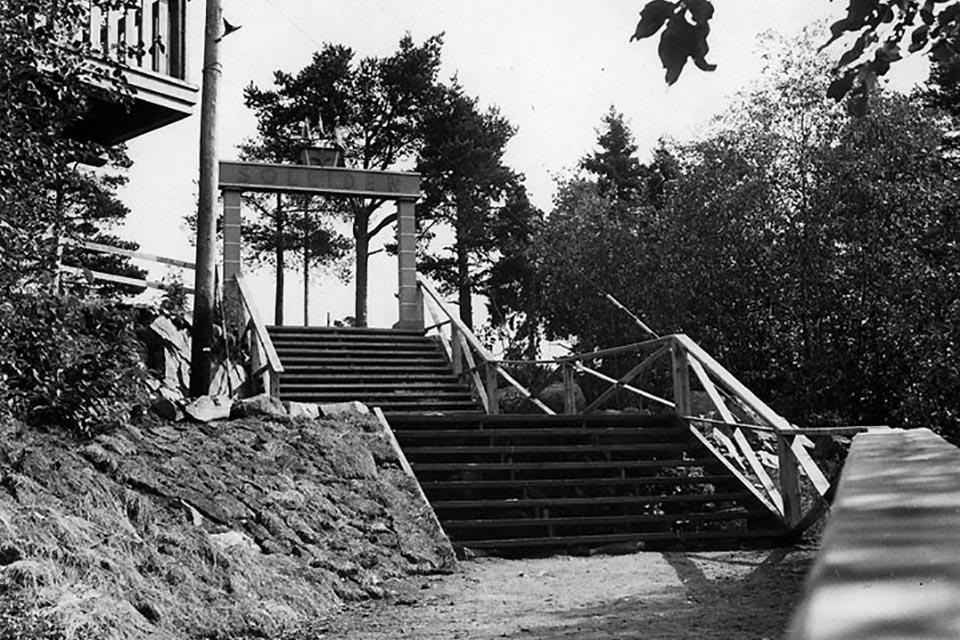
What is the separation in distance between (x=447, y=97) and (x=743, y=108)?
33.1 ft

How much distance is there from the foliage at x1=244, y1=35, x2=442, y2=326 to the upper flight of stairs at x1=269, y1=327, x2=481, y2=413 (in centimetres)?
1166

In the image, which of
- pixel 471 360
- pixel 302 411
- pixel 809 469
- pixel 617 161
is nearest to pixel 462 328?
pixel 471 360

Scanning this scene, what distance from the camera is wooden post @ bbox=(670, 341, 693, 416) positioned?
10234 mm

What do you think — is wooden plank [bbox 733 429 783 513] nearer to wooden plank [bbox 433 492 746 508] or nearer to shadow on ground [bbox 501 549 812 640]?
wooden plank [bbox 433 492 746 508]

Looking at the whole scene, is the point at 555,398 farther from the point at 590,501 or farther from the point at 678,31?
the point at 678,31

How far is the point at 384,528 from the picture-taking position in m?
7.58

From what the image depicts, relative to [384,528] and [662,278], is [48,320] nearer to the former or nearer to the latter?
[384,528]

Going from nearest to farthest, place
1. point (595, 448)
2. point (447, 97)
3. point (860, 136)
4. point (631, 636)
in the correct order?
point (631, 636)
point (595, 448)
point (860, 136)
point (447, 97)

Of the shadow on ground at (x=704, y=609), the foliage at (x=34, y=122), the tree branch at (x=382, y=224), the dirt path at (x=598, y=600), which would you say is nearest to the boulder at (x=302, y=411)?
the dirt path at (x=598, y=600)

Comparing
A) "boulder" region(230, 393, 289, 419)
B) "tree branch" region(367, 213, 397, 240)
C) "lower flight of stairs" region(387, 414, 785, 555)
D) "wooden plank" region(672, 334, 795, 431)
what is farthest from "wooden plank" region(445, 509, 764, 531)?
"tree branch" region(367, 213, 397, 240)

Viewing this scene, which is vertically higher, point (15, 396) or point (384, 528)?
point (15, 396)

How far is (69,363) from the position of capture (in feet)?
22.7

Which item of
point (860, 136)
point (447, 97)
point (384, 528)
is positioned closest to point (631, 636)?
point (384, 528)

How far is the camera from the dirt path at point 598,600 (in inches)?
212
